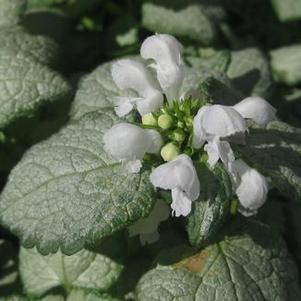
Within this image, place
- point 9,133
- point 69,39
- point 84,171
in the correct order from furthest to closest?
point 69,39, point 9,133, point 84,171

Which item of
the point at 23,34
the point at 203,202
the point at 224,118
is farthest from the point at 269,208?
→ the point at 23,34

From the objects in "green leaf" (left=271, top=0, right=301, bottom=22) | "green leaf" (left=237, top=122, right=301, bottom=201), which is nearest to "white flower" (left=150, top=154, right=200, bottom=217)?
"green leaf" (left=237, top=122, right=301, bottom=201)

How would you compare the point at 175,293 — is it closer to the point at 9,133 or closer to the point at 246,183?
the point at 246,183

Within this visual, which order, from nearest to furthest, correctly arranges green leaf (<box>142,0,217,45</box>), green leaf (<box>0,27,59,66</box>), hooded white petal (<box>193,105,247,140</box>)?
hooded white petal (<box>193,105,247,140</box>) < green leaf (<box>0,27,59,66</box>) < green leaf (<box>142,0,217,45</box>)

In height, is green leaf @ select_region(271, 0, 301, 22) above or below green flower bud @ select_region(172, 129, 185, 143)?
below

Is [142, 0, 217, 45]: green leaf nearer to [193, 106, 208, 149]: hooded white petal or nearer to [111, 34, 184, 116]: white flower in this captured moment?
[111, 34, 184, 116]: white flower

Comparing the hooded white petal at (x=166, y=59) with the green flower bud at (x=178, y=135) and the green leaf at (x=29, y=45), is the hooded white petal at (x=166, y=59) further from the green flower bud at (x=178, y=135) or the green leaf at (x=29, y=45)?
the green leaf at (x=29, y=45)

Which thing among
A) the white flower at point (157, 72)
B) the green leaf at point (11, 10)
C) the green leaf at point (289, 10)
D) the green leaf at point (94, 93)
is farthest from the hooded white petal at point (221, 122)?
the green leaf at point (289, 10)
